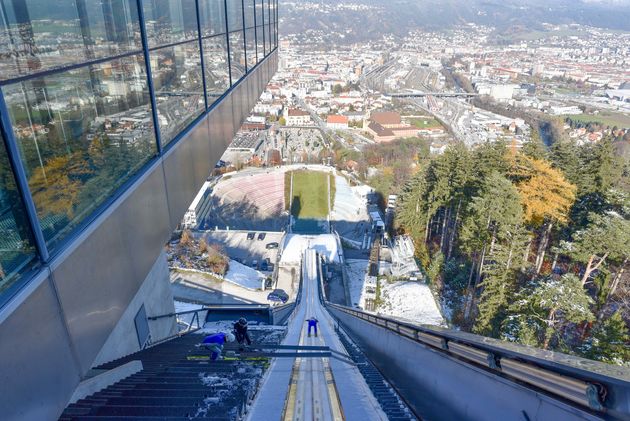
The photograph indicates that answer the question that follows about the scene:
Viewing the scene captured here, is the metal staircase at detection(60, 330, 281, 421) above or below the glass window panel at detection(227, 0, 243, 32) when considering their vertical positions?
below

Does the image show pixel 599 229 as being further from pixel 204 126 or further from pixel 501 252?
pixel 204 126

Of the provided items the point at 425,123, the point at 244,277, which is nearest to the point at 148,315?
the point at 244,277

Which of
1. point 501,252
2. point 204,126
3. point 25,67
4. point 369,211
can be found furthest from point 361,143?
point 25,67

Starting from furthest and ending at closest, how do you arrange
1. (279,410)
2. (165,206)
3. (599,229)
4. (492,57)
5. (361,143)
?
1. (492,57)
2. (361,143)
3. (599,229)
4. (165,206)
5. (279,410)

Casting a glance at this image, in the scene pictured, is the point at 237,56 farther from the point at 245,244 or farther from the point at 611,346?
the point at 245,244

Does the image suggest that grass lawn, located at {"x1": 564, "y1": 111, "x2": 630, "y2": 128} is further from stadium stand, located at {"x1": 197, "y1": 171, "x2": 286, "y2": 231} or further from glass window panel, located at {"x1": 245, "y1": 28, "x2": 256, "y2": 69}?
glass window panel, located at {"x1": 245, "y1": 28, "x2": 256, "y2": 69}

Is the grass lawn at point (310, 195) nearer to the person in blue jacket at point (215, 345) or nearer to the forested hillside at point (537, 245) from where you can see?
the forested hillside at point (537, 245)

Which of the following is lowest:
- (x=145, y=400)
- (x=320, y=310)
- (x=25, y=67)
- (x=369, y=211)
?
(x=369, y=211)

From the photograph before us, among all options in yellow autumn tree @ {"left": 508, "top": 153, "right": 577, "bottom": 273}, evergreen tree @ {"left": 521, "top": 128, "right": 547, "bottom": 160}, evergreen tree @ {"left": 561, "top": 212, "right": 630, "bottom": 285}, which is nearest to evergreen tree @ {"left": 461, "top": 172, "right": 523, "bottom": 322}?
yellow autumn tree @ {"left": 508, "top": 153, "right": 577, "bottom": 273}
